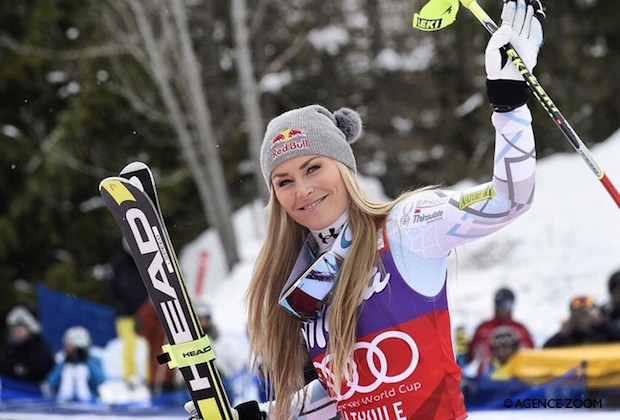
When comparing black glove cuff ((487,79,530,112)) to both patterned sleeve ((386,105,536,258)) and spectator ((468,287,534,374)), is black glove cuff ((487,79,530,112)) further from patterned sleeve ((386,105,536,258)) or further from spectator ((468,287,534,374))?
spectator ((468,287,534,374))

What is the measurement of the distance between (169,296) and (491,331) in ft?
14.8

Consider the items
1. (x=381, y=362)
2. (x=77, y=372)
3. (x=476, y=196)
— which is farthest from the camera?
(x=77, y=372)

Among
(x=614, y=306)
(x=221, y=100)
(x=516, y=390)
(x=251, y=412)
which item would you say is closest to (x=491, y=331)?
(x=614, y=306)

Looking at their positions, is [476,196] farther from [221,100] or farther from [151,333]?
[221,100]

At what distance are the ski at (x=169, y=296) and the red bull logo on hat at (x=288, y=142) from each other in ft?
1.61

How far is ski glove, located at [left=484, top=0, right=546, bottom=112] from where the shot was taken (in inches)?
98.7

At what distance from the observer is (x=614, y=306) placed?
22.6 feet

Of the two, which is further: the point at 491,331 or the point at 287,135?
the point at 491,331

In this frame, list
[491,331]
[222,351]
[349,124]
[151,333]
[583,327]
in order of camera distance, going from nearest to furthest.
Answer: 1. [349,124]
2. [583,327]
3. [491,331]
4. [222,351]
5. [151,333]

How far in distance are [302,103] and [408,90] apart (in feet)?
6.38

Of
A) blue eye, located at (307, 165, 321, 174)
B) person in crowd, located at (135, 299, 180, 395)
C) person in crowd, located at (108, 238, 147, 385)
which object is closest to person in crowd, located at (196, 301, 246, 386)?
person in crowd, located at (135, 299, 180, 395)

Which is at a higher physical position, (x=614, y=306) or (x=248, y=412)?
(x=614, y=306)

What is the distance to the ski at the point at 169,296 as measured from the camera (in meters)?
3.20

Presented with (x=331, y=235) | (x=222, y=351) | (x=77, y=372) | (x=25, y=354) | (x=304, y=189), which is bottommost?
(x=331, y=235)
